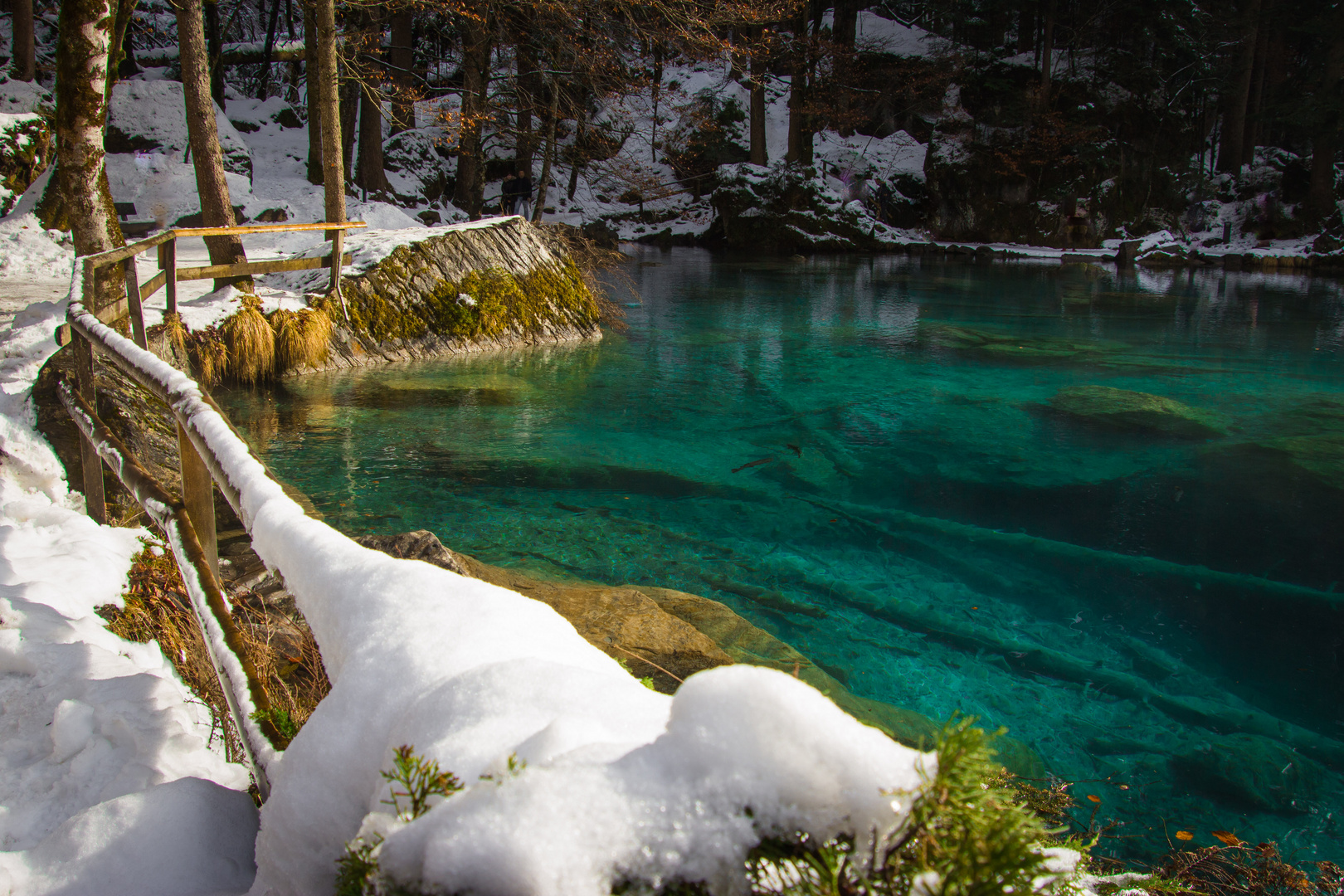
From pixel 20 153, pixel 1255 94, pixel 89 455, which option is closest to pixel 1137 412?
pixel 89 455

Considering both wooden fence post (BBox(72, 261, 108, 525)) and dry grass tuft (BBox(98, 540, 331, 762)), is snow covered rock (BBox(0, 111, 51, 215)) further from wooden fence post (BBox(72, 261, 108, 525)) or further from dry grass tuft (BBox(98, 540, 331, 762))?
dry grass tuft (BBox(98, 540, 331, 762))

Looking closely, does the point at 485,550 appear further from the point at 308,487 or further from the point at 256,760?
the point at 256,760

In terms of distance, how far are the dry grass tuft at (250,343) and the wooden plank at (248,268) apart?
418 mm

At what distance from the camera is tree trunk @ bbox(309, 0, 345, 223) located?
9.55 m

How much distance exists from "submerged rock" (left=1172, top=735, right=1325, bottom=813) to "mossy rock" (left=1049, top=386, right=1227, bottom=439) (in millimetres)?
5260

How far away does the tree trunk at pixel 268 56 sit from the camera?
83.7ft

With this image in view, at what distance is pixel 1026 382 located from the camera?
10.5 metres

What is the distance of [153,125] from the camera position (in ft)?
59.9

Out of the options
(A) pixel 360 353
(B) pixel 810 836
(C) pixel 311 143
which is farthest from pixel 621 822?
(C) pixel 311 143

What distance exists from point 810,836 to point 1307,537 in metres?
6.83

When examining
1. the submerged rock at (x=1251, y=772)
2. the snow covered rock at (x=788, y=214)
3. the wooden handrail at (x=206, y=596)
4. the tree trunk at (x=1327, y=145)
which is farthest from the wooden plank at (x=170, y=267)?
the tree trunk at (x=1327, y=145)

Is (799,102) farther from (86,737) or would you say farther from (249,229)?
(86,737)

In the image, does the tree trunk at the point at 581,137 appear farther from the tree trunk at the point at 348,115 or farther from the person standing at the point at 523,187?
the tree trunk at the point at 348,115

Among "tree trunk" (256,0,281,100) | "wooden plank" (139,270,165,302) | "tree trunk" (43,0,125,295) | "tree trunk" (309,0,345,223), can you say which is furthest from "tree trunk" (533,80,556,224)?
"tree trunk" (256,0,281,100)
